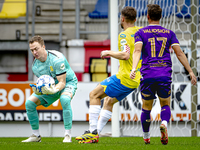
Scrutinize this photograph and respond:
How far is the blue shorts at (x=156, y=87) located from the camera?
342cm

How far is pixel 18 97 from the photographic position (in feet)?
21.1

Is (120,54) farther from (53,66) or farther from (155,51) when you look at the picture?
(53,66)

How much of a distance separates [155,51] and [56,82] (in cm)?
142

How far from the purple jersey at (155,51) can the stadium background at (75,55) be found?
8.96 ft

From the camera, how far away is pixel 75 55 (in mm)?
8344

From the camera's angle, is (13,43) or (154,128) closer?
(154,128)

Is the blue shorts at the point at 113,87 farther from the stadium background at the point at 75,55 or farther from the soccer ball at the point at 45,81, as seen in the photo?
the stadium background at the point at 75,55

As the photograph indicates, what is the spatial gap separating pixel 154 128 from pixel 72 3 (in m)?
4.18

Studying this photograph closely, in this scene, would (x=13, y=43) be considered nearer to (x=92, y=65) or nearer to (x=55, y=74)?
(x=92, y=65)

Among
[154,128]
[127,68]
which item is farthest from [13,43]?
[127,68]

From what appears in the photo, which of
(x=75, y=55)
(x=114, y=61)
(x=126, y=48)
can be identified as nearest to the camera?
(x=126, y=48)

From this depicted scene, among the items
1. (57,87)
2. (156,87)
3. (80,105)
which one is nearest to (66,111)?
(57,87)

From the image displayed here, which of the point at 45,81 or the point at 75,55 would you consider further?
the point at 75,55

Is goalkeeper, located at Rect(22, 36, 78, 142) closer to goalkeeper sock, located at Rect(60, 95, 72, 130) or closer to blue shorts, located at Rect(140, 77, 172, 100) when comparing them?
goalkeeper sock, located at Rect(60, 95, 72, 130)
